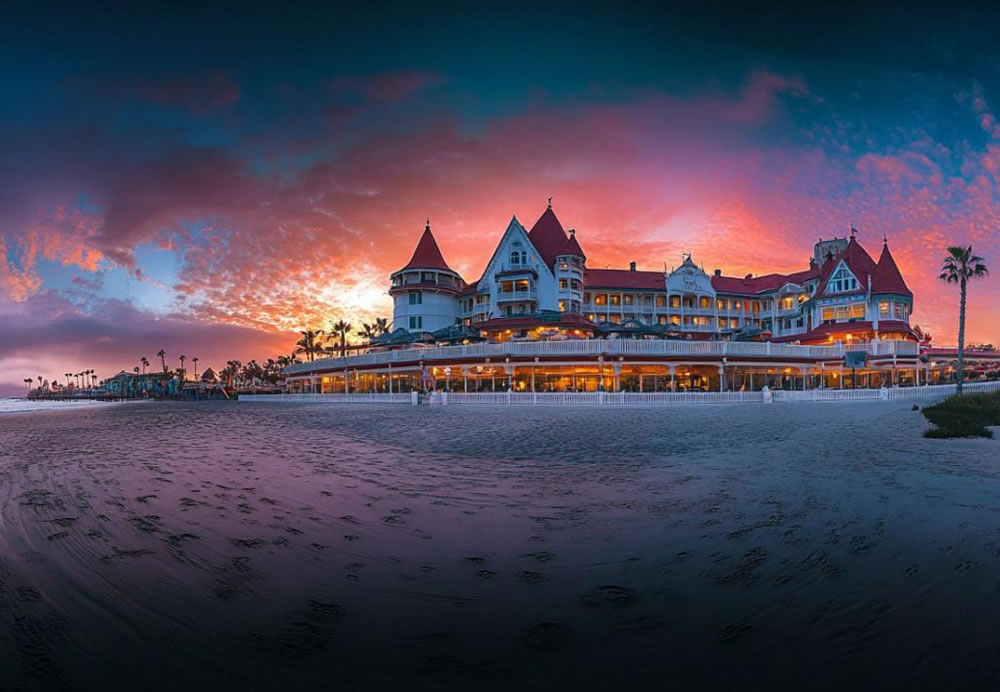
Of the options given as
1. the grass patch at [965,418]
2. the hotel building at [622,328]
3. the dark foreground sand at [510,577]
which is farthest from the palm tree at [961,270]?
the dark foreground sand at [510,577]

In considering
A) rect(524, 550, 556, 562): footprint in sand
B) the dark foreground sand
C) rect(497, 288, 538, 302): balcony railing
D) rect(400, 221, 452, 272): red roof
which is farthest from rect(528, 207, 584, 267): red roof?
rect(524, 550, 556, 562): footprint in sand

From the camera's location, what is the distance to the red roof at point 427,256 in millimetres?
66188

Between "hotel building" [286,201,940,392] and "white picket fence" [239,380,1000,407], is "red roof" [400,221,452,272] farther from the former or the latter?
"white picket fence" [239,380,1000,407]

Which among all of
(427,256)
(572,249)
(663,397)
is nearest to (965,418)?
(663,397)

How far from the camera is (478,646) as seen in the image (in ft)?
11.2

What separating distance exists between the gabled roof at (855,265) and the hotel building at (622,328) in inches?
7.6

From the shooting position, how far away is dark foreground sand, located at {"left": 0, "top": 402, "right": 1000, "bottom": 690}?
3.14m

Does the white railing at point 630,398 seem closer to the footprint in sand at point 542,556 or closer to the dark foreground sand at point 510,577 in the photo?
the dark foreground sand at point 510,577

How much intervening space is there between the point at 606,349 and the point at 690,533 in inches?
1228

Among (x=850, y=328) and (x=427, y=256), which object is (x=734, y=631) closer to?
(x=850, y=328)

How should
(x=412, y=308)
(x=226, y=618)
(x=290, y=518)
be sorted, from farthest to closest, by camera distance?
(x=412, y=308) → (x=290, y=518) → (x=226, y=618)

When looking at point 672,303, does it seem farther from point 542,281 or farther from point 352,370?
point 352,370

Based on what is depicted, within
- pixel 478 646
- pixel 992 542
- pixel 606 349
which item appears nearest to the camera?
pixel 478 646

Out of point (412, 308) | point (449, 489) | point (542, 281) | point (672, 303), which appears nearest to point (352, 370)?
point (412, 308)
